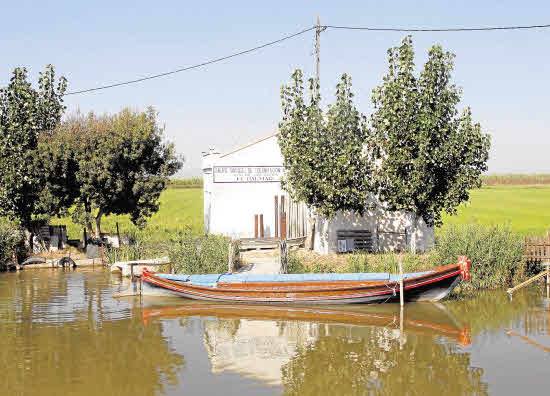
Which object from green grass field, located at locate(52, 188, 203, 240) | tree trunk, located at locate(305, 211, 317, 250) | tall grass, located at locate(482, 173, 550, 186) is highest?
tall grass, located at locate(482, 173, 550, 186)

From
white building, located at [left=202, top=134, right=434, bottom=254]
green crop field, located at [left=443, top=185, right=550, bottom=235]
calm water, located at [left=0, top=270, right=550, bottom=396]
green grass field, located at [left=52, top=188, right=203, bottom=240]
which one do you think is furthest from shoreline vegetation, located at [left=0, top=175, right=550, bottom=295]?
green crop field, located at [left=443, top=185, right=550, bottom=235]

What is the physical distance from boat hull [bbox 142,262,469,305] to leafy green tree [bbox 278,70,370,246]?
240 inches

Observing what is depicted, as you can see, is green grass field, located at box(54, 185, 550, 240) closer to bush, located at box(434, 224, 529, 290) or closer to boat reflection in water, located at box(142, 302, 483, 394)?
bush, located at box(434, 224, 529, 290)

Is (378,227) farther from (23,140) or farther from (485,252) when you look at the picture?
(23,140)

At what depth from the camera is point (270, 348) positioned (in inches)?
→ 762

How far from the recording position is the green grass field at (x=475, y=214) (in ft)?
169

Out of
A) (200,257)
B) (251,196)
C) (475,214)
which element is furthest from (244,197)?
(475,214)

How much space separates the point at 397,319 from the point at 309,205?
989 cm

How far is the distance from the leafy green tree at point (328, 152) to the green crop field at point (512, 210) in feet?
58.0

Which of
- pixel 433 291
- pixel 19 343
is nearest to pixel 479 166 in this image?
pixel 433 291

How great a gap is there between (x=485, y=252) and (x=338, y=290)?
6577 millimetres

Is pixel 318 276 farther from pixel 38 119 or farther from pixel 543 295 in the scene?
pixel 38 119

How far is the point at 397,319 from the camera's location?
22812mm

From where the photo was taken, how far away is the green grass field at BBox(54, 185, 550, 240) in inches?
2029
